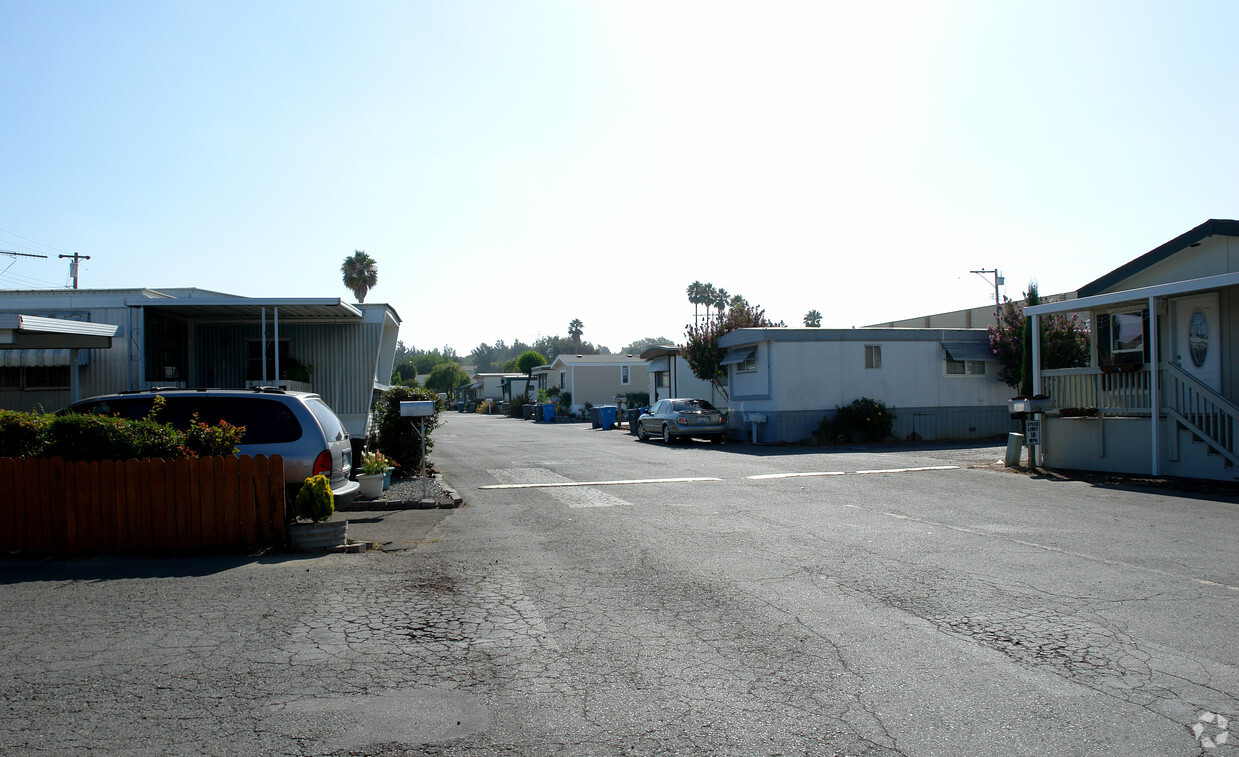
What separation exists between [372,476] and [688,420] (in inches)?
537

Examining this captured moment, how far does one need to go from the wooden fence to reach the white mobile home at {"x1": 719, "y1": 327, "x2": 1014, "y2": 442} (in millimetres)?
17711

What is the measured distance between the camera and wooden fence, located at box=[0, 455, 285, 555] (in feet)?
25.6

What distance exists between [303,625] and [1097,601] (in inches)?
228

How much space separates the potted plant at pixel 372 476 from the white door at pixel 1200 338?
1427cm

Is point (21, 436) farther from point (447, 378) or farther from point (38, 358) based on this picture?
point (447, 378)

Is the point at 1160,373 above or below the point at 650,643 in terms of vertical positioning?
above

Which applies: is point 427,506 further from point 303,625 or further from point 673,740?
point 673,740

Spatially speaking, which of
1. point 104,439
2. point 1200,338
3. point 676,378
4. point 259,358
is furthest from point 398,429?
point 676,378

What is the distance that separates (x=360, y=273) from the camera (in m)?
47.9

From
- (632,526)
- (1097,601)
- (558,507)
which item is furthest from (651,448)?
(1097,601)

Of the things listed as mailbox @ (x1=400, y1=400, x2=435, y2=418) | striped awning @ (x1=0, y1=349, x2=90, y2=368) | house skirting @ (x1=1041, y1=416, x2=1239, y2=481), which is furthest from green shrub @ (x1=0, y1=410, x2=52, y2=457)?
house skirting @ (x1=1041, y1=416, x2=1239, y2=481)

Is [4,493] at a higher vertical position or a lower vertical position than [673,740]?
higher

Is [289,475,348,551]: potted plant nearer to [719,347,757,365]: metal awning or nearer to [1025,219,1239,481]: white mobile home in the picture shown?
[1025,219,1239,481]: white mobile home

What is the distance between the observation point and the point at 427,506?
11.2m
